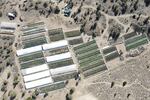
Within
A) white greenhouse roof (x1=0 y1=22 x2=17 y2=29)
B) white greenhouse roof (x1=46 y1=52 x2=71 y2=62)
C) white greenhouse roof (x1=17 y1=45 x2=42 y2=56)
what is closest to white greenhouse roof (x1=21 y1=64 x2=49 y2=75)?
white greenhouse roof (x1=46 y1=52 x2=71 y2=62)

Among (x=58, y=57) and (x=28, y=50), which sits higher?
(x=28, y=50)

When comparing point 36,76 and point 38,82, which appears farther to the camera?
point 36,76

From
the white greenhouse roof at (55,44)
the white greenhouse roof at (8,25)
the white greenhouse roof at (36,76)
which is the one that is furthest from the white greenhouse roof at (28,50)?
the white greenhouse roof at (8,25)

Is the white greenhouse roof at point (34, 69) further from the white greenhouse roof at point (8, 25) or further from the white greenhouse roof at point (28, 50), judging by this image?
the white greenhouse roof at point (8, 25)

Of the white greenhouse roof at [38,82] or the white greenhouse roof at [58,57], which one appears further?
the white greenhouse roof at [58,57]

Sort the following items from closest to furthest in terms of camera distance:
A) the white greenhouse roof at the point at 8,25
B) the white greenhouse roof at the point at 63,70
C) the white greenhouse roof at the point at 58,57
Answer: the white greenhouse roof at the point at 63,70 → the white greenhouse roof at the point at 58,57 → the white greenhouse roof at the point at 8,25

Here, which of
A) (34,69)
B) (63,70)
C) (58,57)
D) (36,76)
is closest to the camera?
(36,76)

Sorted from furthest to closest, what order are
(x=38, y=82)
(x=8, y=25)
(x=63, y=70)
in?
(x=8, y=25)
(x=63, y=70)
(x=38, y=82)

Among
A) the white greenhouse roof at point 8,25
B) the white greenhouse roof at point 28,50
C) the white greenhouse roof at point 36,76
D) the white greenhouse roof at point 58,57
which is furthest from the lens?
the white greenhouse roof at point 8,25

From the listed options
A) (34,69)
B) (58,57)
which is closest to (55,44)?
(58,57)

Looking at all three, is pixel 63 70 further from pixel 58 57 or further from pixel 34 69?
pixel 34 69

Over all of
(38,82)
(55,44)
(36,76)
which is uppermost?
(55,44)
